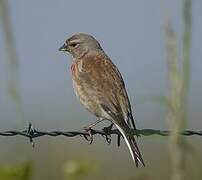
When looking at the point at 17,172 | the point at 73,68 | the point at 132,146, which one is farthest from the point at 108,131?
the point at 17,172

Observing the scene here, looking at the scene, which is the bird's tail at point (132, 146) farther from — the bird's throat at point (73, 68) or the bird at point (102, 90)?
the bird's throat at point (73, 68)

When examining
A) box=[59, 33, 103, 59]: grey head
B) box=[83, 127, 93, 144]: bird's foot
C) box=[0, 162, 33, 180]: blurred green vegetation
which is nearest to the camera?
box=[0, 162, 33, 180]: blurred green vegetation

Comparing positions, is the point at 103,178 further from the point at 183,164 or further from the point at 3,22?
the point at 183,164

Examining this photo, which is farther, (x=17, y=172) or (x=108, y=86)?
(x=108, y=86)

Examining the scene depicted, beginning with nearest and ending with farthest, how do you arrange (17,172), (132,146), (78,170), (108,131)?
(17,172)
(78,170)
(132,146)
(108,131)

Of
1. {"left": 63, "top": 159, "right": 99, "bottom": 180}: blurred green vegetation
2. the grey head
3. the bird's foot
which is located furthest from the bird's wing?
{"left": 63, "top": 159, "right": 99, "bottom": 180}: blurred green vegetation

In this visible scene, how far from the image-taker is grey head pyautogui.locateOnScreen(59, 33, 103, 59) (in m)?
Answer: 6.70

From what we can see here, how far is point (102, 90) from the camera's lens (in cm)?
574

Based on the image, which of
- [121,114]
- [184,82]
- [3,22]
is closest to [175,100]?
[184,82]

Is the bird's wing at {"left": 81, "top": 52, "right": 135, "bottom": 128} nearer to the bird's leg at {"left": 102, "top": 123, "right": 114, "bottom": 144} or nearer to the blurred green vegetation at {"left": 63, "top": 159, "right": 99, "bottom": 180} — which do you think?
the bird's leg at {"left": 102, "top": 123, "right": 114, "bottom": 144}

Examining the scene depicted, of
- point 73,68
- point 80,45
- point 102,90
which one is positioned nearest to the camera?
point 102,90

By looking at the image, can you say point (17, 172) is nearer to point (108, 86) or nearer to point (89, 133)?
point (89, 133)

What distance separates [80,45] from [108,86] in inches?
46.0

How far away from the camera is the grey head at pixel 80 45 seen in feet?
22.0
